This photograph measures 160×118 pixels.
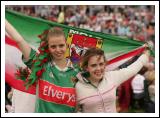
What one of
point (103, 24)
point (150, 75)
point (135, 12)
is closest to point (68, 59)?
point (150, 75)

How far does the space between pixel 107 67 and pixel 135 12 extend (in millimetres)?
13605

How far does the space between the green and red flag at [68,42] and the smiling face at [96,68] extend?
22 centimetres

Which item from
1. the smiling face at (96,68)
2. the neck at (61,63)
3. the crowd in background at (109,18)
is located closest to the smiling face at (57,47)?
the neck at (61,63)

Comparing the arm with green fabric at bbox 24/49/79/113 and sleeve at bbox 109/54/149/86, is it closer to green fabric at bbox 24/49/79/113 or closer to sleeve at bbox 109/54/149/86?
green fabric at bbox 24/49/79/113

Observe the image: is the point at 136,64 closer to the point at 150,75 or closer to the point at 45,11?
the point at 150,75

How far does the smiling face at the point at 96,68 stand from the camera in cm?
515

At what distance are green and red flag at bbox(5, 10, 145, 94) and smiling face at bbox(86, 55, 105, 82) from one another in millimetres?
220

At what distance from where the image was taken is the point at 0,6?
563cm

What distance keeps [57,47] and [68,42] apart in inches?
10.4

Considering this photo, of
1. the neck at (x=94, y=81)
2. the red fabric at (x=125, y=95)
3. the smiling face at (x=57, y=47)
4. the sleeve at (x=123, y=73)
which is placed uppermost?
the smiling face at (x=57, y=47)

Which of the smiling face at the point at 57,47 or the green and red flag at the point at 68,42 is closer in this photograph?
the smiling face at the point at 57,47

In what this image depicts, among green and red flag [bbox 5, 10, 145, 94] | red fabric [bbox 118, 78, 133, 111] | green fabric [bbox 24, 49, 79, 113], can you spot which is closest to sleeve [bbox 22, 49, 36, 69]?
green fabric [bbox 24, 49, 79, 113]

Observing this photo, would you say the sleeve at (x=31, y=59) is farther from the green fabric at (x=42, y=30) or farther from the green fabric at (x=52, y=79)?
the green fabric at (x=42, y=30)

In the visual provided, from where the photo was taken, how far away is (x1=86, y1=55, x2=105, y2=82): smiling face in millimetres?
5152
